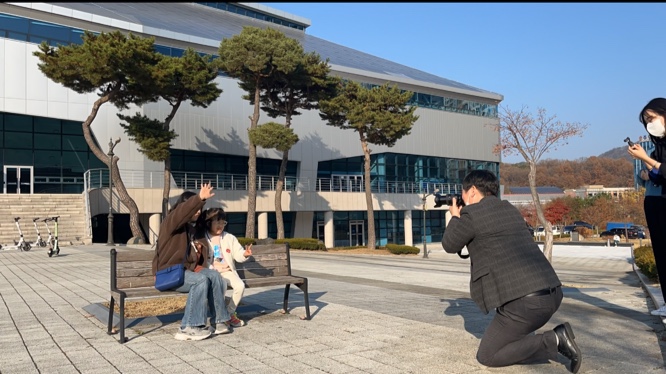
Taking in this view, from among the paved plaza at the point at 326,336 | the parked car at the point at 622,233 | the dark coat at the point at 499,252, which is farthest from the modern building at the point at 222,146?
the dark coat at the point at 499,252

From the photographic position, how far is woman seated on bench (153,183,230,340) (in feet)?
19.6

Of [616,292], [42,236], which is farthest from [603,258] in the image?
[42,236]

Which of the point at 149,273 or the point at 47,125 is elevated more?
the point at 47,125

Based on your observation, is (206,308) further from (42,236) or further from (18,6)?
(18,6)

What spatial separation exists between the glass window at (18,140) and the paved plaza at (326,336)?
2718 centimetres

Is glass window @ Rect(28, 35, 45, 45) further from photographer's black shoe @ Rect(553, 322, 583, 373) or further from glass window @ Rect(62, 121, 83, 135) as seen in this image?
photographer's black shoe @ Rect(553, 322, 583, 373)

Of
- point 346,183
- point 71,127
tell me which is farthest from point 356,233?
point 71,127

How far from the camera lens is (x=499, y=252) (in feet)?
15.3

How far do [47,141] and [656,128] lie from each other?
118ft

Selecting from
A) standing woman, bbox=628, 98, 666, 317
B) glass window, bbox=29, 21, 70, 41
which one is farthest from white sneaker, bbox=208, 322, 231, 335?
glass window, bbox=29, 21, 70, 41

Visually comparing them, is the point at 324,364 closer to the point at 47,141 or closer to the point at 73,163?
the point at 73,163

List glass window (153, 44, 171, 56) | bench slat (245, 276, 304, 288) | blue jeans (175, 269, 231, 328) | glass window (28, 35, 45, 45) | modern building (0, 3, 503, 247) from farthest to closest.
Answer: glass window (153, 44, 171, 56) → glass window (28, 35, 45, 45) → modern building (0, 3, 503, 247) → bench slat (245, 276, 304, 288) → blue jeans (175, 269, 231, 328)

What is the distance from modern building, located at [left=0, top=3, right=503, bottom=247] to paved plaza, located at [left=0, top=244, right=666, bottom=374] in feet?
67.7

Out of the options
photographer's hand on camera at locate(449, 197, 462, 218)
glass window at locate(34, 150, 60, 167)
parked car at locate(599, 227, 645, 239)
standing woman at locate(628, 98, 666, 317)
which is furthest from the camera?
parked car at locate(599, 227, 645, 239)
